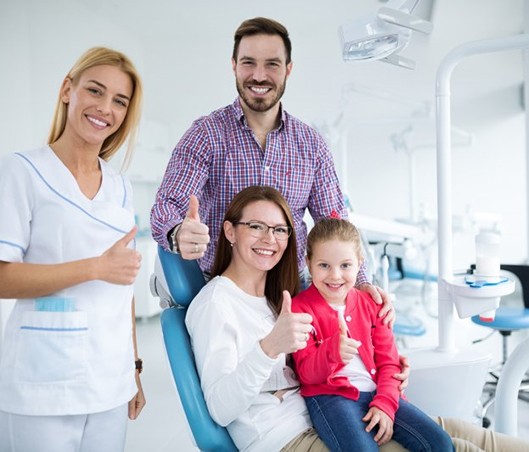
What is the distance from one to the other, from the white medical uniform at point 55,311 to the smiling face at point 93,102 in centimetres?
9

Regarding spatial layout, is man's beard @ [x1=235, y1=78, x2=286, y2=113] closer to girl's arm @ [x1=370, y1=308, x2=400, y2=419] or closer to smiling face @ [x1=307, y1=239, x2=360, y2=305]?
smiling face @ [x1=307, y1=239, x2=360, y2=305]

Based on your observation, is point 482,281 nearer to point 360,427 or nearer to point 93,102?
point 360,427

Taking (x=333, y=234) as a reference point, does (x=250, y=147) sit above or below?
above

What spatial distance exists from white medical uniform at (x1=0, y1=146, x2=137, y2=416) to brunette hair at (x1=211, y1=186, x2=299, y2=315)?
382 mm

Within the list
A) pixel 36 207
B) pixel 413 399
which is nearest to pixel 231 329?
pixel 36 207

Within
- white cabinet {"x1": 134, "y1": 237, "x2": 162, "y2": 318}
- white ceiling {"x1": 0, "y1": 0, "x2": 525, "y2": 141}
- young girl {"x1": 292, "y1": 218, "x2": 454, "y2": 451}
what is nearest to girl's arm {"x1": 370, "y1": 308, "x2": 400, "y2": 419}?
young girl {"x1": 292, "y1": 218, "x2": 454, "y2": 451}

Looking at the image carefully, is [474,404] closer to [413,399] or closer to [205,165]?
[413,399]

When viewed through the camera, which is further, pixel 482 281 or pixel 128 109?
pixel 482 281

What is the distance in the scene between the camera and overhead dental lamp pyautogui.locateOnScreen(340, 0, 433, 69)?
118cm

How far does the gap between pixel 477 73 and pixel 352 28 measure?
4106 millimetres

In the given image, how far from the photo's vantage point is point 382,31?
1.23 metres

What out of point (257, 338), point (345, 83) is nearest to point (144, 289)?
point (345, 83)

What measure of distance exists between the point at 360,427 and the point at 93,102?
3.18 feet

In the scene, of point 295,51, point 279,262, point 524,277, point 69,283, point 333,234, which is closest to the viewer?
point 69,283
